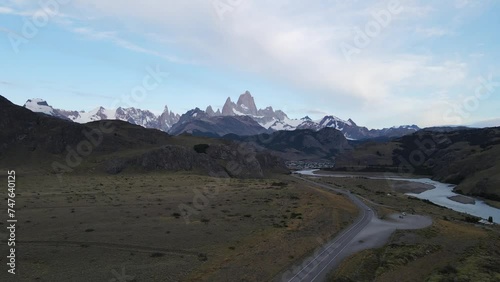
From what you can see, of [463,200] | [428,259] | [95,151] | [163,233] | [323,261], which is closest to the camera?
[323,261]

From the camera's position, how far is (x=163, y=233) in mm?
46656

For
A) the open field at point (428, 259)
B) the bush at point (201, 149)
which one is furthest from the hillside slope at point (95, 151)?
the open field at point (428, 259)

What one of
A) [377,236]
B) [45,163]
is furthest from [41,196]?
[45,163]

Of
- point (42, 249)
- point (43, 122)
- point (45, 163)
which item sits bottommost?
point (42, 249)

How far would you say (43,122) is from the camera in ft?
524

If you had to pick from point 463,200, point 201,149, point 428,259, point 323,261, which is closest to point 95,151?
point 201,149

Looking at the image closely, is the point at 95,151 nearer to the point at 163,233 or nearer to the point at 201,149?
the point at 201,149

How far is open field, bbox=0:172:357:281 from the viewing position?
113 ft

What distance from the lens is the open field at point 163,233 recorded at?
34.5 m

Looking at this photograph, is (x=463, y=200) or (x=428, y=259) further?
(x=463, y=200)

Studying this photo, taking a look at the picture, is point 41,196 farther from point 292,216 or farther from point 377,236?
point 377,236

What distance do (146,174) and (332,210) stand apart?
74.7m

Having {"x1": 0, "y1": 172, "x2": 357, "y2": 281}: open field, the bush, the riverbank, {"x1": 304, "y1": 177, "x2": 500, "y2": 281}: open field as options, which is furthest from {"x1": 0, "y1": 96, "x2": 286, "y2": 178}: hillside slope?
{"x1": 304, "y1": 177, "x2": 500, "y2": 281}: open field

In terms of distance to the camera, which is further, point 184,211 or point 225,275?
point 184,211
